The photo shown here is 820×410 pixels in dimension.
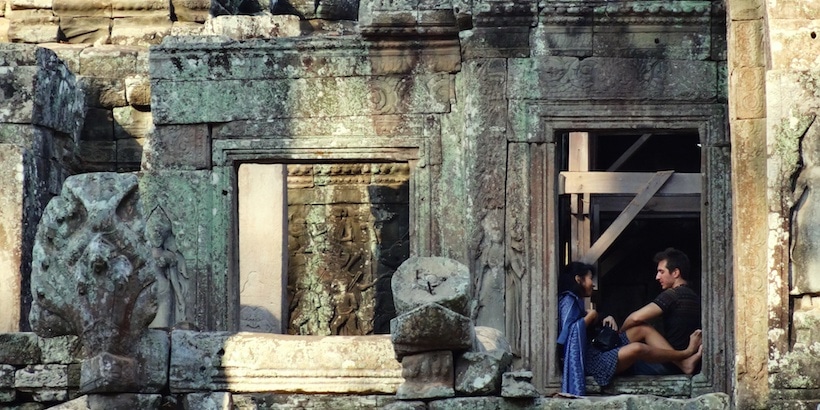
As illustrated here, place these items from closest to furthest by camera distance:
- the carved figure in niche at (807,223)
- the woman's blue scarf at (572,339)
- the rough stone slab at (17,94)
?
1. the carved figure in niche at (807,223)
2. the woman's blue scarf at (572,339)
3. the rough stone slab at (17,94)

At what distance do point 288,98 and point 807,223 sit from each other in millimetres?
4231

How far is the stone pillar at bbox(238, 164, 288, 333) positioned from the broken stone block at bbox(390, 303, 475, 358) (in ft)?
21.3

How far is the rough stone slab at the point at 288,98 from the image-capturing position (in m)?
16.8

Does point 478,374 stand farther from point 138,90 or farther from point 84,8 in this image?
point 84,8

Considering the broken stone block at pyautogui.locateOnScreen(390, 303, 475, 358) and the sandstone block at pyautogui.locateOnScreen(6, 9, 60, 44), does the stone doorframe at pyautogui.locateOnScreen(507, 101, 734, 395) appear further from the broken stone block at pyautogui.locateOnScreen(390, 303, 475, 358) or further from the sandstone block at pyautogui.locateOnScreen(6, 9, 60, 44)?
the sandstone block at pyautogui.locateOnScreen(6, 9, 60, 44)

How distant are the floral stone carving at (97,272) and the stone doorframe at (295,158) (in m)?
3.65

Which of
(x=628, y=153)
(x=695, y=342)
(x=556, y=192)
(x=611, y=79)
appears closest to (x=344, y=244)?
(x=628, y=153)

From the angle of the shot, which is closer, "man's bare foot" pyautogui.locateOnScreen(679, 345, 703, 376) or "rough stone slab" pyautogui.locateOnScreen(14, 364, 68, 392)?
"rough stone slab" pyautogui.locateOnScreen(14, 364, 68, 392)

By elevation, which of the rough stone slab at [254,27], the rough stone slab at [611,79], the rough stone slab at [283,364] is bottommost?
the rough stone slab at [283,364]

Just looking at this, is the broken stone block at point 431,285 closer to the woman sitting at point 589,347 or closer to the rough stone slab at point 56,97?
the woman sitting at point 589,347

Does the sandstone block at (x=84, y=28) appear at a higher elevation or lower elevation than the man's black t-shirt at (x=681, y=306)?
higher

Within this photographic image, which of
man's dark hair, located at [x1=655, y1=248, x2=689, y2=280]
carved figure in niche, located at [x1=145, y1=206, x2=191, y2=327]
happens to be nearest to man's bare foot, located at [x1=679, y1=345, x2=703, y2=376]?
man's dark hair, located at [x1=655, y1=248, x2=689, y2=280]

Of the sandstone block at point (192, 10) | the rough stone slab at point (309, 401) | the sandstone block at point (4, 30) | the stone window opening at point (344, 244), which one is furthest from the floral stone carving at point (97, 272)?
the stone window opening at point (344, 244)

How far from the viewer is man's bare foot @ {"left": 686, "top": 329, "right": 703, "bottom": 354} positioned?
16312 mm
